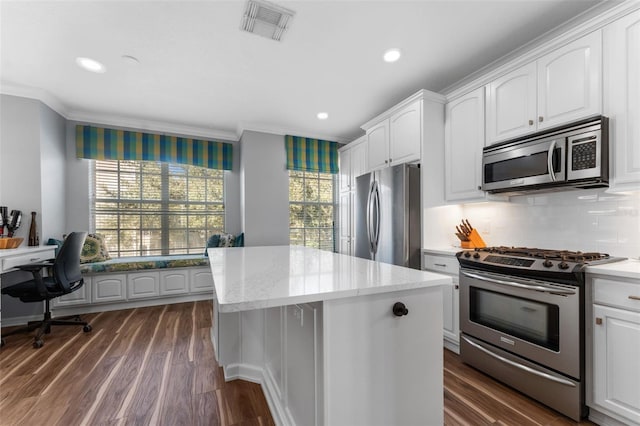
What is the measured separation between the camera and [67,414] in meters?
1.66

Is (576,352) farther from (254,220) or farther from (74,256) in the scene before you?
(74,256)

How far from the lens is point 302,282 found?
1.15 meters

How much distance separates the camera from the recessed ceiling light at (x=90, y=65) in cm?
247

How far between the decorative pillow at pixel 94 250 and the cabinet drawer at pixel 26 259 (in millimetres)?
430

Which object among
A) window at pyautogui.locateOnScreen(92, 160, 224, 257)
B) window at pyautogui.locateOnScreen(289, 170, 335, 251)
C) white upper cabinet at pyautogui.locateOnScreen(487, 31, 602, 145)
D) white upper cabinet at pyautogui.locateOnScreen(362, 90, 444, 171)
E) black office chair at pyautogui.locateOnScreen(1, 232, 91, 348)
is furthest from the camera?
window at pyautogui.locateOnScreen(289, 170, 335, 251)

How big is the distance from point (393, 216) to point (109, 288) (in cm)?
361

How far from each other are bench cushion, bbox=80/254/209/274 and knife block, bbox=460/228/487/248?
329cm

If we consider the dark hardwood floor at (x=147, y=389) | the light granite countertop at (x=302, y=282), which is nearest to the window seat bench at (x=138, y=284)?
the dark hardwood floor at (x=147, y=389)

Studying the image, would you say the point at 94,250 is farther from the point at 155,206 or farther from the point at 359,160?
the point at 359,160

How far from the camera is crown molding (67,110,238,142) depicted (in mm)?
3670

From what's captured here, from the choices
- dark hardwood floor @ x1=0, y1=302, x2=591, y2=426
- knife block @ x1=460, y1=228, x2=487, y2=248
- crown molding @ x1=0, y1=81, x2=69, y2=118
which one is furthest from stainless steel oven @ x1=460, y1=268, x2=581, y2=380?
crown molding @ x1=0, y1=81, x2=69, y2=118

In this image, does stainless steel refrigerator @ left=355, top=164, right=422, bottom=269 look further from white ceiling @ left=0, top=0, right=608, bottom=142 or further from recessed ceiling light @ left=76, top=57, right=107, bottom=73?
recessed ceiling light @ left=76, top=57, right=107, bottom=73

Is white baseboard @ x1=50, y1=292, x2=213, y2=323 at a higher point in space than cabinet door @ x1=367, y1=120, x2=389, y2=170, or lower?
lower

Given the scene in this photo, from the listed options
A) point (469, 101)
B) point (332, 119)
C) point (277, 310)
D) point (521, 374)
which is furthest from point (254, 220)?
point (521, 374)
